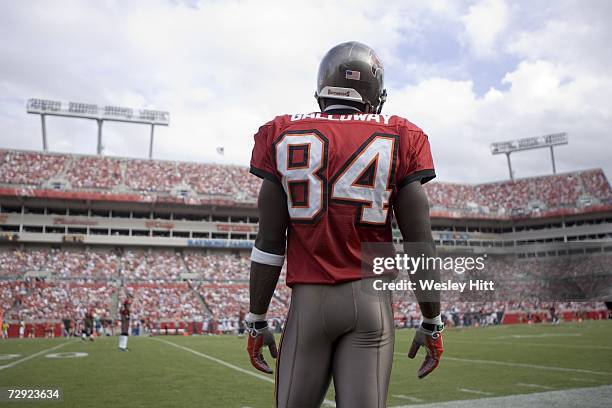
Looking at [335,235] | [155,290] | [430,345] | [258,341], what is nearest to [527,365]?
[430,345]

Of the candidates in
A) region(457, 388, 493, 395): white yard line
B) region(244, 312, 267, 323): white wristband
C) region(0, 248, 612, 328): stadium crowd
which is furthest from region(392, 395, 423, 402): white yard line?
region(0, 248, 612, 328): stadium crowd

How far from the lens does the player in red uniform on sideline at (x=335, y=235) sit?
81.0 inches

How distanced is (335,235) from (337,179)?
0.76 feet

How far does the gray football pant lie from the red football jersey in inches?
3.6

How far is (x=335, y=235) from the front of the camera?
2.13 meters

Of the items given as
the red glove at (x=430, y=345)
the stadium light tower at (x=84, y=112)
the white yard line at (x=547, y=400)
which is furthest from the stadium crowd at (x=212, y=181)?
the red glove at (x=430, y=345)

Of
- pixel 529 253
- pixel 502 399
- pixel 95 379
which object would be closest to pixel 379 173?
pixel 502 399

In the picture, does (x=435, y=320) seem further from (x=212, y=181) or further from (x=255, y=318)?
(x=212, y=181)

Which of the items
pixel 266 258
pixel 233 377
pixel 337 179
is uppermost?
pixel 337 179

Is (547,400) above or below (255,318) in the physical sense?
below

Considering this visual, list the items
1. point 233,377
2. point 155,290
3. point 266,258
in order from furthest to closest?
point 155,290
point 233,377
point 266,258

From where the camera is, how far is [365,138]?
7.07 ft

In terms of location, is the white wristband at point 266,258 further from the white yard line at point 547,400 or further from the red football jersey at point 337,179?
the white yard line at point 547,400

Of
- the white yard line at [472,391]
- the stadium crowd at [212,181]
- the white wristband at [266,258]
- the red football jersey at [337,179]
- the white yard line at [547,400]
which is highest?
the stadium crowd at [212,181]
